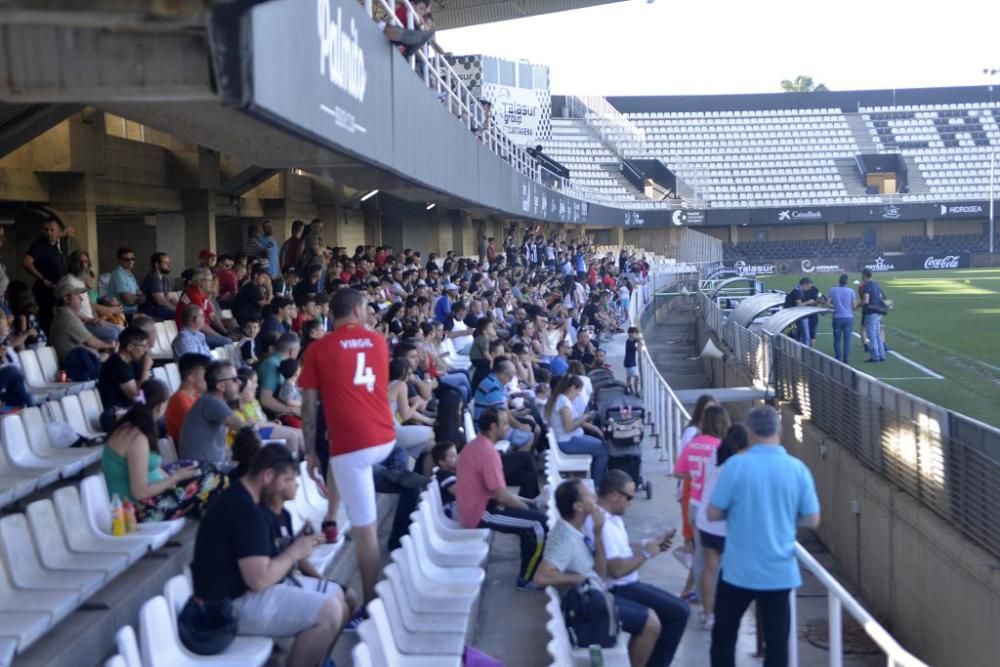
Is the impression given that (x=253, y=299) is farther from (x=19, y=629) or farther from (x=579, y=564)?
(x=19, y=629)

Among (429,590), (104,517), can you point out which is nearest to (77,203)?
(104,517)

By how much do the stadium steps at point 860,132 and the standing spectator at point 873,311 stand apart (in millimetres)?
49937

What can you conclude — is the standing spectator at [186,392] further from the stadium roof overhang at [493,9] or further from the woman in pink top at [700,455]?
the stadium roof overhang at [493,9]

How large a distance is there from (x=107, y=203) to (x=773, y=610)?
390 inches

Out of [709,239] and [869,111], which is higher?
[869,111]

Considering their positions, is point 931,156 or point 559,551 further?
point 931,156

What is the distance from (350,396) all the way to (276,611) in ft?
3.39

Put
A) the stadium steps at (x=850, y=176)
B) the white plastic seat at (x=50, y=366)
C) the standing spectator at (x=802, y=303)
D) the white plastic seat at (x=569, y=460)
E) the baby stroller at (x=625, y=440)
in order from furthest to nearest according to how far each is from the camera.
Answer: the stadium steps at (x=850, y=176) < the standing spectator at (x=802, y=303) < the baby stroller at (x=625, y=440) < the white plastic seat at (x=569, y=460) < the white plastic seat at (x=50, y=366)

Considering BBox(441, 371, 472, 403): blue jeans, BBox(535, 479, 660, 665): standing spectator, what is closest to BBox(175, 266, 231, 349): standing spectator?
BBox(441, 371, 472, 403): blue jeans

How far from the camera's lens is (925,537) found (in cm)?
950

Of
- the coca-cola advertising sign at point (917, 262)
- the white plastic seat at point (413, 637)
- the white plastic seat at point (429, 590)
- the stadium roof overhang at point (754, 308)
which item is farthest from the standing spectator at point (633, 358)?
the coca-cola advertising sign at point (917, 262)

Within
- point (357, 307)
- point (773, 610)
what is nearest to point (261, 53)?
point (357, 307)

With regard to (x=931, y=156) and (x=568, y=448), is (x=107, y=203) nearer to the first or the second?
(x=568, y=448)

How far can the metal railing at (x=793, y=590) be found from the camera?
4.59m
